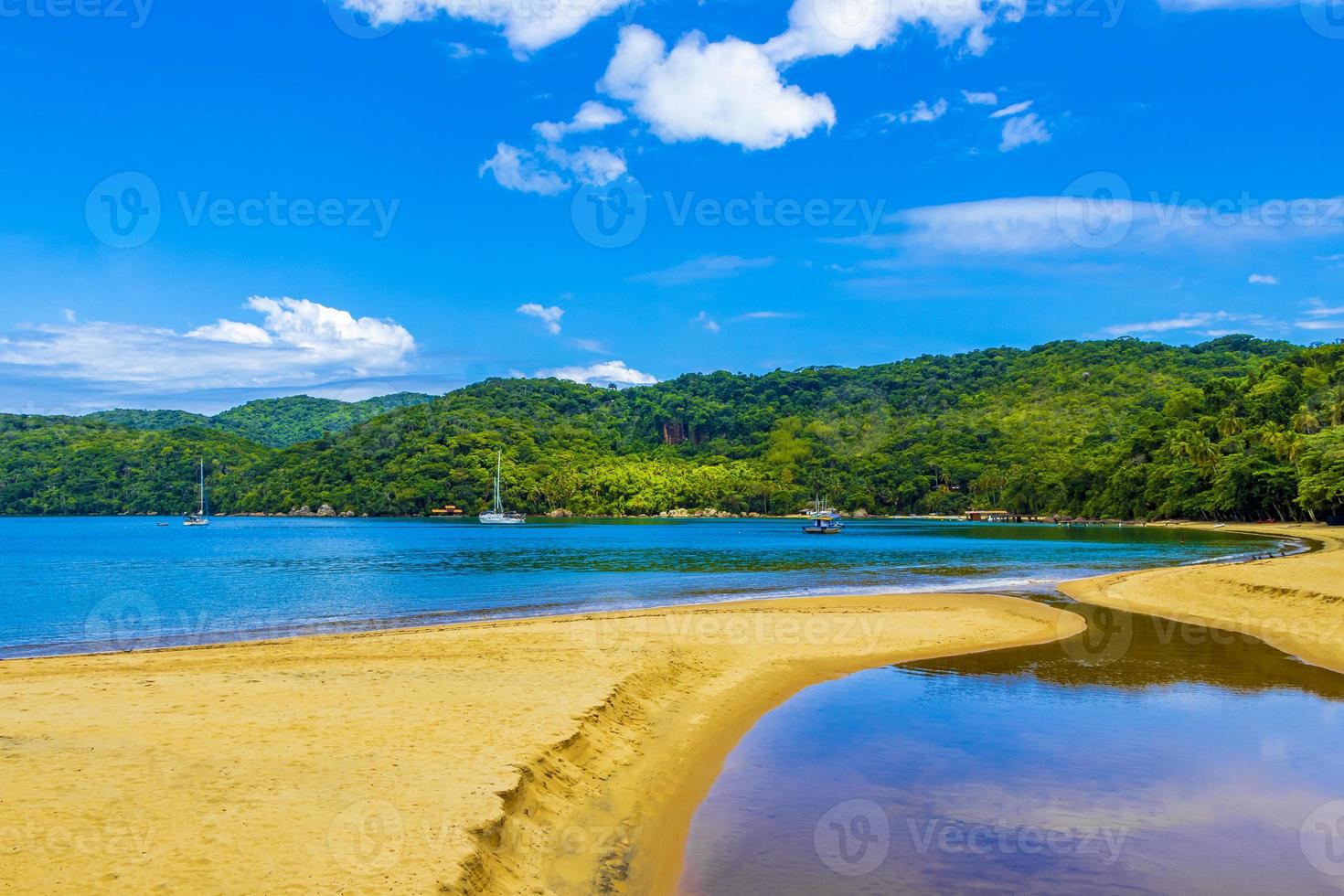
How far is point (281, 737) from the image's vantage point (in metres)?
10.7

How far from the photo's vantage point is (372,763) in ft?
31.8

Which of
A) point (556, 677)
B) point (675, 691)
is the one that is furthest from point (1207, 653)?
point (556, 677)

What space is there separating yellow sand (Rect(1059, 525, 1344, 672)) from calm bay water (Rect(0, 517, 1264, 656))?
5341 millimetres

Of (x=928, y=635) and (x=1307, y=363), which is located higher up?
(x=1307, y=363)

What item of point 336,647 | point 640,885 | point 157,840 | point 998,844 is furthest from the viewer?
point 336,647

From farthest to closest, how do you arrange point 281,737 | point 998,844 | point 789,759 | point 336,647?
point 336,647 → point 789,759 → point 281,737 → point 998,844

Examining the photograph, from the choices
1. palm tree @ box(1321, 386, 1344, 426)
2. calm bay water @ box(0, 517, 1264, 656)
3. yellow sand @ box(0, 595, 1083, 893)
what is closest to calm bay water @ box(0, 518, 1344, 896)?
calm bay water @ box(0, 517, 1264, 656)

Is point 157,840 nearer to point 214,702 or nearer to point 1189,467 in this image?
point 214,702

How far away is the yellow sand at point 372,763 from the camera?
23.1 ft

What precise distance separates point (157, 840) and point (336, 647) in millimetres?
14377

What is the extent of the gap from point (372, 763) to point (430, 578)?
1493 inches

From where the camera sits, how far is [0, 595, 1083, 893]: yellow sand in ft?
23.1

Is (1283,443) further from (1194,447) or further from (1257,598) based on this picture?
(1257,598)

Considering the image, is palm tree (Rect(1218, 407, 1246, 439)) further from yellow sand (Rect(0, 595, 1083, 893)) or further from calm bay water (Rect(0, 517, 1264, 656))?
yellow sand (Rect(0, 595, 1083, 893))
